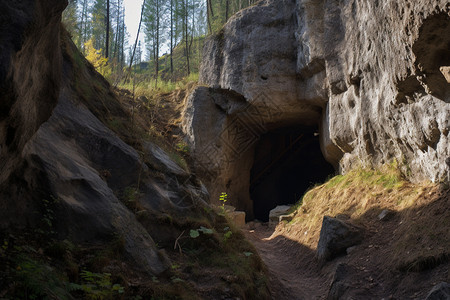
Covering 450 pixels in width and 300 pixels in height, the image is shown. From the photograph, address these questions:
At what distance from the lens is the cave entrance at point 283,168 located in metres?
18.5

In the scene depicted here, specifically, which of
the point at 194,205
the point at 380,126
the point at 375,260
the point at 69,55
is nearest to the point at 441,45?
the point at 375,260

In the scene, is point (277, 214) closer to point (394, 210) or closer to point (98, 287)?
point (394, 210)

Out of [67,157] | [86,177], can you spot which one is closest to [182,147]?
[67,157]

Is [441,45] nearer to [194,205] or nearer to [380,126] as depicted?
[380,126]

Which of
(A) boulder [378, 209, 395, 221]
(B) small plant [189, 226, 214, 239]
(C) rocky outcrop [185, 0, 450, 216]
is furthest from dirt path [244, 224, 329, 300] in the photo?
(C) rocky outcrop [185, 0, 450, 216]

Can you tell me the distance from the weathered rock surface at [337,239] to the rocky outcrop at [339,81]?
1.80 m

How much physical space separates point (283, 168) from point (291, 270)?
1253 cm

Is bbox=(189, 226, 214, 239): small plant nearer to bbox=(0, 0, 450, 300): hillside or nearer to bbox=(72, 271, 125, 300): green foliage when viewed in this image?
bbox=(0, 0, 450, 300): hillside

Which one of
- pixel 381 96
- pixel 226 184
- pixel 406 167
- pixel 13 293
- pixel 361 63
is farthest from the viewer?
pixel 226 184

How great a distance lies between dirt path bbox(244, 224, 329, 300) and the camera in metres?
5.95

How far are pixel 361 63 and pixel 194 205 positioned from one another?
19.1ft

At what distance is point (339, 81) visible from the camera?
10.7 metres

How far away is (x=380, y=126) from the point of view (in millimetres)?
8367

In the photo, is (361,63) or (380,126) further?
(361,63)
